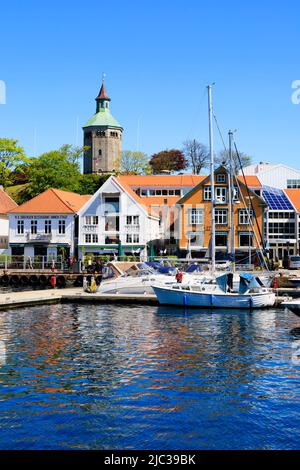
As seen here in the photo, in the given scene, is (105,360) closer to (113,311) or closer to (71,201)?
(113,311)

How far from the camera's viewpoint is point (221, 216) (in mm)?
80250

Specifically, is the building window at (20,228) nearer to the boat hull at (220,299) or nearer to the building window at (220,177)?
the building window at (220,177)

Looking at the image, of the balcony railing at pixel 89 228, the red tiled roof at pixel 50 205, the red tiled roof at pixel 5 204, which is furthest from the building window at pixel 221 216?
the red tiled roof at pixel 5 204

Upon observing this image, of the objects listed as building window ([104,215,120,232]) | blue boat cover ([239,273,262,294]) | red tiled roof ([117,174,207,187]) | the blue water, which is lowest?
the blue water

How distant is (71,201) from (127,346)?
60.3 meters

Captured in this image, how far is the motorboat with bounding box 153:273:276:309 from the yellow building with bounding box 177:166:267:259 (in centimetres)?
3050

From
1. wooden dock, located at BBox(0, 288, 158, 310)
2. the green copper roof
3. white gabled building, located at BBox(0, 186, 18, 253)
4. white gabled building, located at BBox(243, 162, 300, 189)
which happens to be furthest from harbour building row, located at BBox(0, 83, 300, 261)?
the green copper roof

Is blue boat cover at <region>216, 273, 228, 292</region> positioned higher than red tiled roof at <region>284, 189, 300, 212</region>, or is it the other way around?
red tiled roof at <region>284, 189, 300, 212</region>

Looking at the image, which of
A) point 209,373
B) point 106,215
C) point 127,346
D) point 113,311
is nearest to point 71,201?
point 106,215

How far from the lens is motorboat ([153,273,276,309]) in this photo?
1842 inches

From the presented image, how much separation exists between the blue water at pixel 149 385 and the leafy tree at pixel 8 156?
76.4m

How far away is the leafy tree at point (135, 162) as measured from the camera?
142m

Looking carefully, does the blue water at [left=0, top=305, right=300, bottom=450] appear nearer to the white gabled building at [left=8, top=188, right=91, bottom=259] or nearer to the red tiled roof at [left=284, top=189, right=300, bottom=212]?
the white gabled building at [left=8, top=188, right=91, bottom=259]
